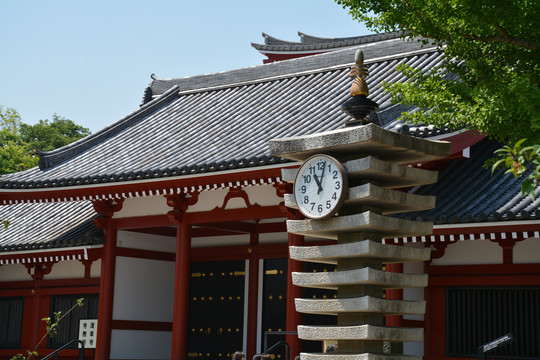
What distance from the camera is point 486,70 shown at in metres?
9.27

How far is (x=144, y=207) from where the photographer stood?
616 inches

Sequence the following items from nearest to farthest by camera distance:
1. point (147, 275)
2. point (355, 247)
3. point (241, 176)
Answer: point (355, 247) → point (241, 176) → point (147, 275)

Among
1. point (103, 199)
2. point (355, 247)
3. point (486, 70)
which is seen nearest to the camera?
point (355, 247)

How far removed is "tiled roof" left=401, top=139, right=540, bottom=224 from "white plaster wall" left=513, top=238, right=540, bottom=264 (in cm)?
86

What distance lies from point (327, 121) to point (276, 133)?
1.02 meters

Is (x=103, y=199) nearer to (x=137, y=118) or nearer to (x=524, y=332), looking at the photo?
(x=137, y=118)

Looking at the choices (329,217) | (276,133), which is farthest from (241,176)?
(329,217)

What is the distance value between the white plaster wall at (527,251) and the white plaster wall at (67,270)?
940 cm

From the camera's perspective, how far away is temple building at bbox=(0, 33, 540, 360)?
480 inches

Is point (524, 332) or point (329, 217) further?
point (524, 332)

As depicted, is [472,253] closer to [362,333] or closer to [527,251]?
[527,251]

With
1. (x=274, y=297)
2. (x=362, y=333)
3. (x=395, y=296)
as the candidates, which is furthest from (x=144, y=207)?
(x=362, y=333)

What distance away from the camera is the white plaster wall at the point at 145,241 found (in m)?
16.3

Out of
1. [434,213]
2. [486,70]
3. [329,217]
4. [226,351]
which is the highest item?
[486,70]
